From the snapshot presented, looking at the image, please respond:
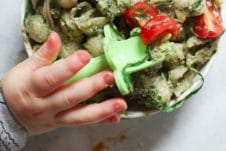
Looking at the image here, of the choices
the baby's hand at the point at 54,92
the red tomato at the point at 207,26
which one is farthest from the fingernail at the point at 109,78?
the red tomato at the point at 207,26

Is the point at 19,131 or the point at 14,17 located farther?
the point at 14,17

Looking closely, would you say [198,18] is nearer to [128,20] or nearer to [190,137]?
[128,20]

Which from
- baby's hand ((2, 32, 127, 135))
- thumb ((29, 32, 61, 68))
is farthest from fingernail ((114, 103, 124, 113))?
thumb ((29, 32, 61, 68))

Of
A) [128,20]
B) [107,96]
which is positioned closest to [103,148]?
[107,96]

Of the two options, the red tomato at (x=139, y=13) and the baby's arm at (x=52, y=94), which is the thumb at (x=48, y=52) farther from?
the red tomato at (x=139, y=13)

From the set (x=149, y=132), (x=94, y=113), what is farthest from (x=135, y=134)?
(x=94, y=113)

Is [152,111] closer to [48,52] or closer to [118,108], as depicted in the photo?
[118,108]
